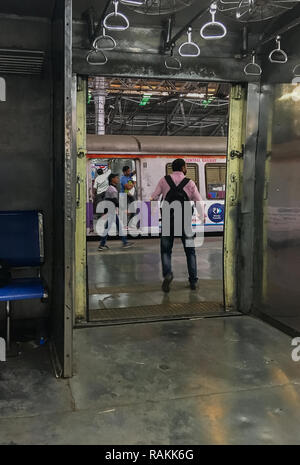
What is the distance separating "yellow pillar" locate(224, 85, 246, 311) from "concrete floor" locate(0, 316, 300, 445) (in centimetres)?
76

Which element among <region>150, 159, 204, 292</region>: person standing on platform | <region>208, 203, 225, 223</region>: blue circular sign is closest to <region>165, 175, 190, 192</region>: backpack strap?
<region>150, 159, 204, 292</region>: person standing on platform

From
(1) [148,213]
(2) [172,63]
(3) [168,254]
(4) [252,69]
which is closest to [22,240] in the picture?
(2) [172,63]

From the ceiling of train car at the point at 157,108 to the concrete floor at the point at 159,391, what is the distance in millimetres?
8559

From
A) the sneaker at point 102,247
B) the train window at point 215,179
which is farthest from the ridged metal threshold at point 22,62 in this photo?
the train window at point 215,179

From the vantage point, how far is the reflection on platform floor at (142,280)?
5.51 meters

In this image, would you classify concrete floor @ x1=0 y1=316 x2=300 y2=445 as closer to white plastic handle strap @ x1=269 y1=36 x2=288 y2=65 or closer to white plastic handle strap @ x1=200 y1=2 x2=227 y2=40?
white plastic handle strap @ x1=269 y1=36 x2=288 y2=65

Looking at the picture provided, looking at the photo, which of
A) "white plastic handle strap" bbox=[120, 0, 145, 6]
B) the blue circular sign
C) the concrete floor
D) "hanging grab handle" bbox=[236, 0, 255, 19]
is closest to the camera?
the concrete floor

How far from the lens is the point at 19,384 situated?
3188 mm

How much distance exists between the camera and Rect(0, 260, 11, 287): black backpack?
3.83 meters

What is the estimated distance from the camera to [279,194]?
14.6 ft

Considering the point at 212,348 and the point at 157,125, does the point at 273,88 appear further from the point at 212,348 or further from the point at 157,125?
the point at 157,125

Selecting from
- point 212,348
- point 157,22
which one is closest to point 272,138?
point 157,22

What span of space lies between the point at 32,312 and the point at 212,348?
181 centimetres

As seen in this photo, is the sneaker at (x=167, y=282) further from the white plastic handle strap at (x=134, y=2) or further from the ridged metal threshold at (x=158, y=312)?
the white plastic handle strap at (x=134, y=2)
